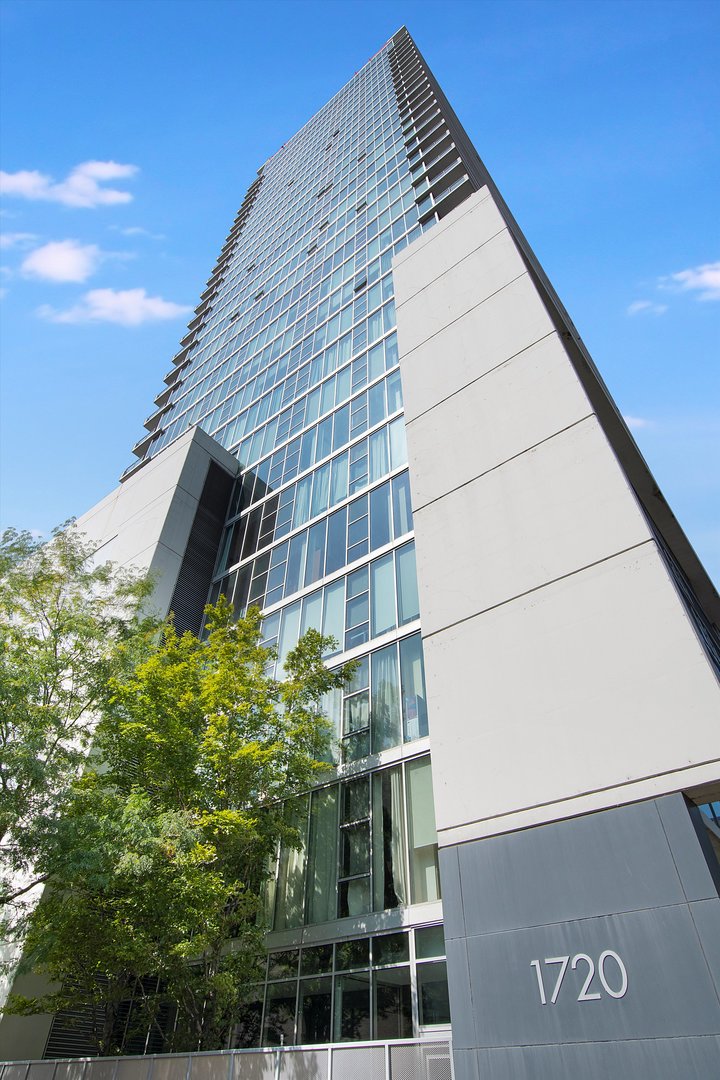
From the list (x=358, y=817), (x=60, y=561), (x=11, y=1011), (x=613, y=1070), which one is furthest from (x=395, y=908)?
(x=60, y=561)

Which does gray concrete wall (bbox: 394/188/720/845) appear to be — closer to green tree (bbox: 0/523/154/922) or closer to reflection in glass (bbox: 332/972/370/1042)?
reflection in glass (bbox: 332/972/370/1042)

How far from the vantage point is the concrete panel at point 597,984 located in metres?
7.02

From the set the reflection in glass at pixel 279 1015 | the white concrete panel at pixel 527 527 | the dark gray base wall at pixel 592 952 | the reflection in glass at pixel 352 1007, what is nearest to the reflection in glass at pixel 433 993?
the reflection in glass at pixel 352 1007

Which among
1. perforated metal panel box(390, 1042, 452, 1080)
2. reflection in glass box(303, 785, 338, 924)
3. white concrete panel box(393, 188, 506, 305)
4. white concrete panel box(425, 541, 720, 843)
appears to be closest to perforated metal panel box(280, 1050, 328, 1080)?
perforated metal panel box(390, 1042, 452, 1080)

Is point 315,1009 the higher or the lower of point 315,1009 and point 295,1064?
the higher

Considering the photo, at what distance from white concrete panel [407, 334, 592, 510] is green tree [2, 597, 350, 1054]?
5136mm

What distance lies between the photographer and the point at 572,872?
27.8 ft

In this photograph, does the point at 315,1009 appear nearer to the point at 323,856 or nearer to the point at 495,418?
the point at 323,856

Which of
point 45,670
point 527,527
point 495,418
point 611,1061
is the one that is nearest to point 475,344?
point 495,418

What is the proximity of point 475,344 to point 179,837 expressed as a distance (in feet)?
44.3

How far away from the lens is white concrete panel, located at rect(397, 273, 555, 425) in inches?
615

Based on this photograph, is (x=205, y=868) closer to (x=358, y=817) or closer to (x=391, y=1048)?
(x=358, y=817)

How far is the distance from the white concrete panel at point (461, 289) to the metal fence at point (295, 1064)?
Answer: 16.5 meters

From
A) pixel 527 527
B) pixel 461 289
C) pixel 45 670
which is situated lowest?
pixel 45 670
